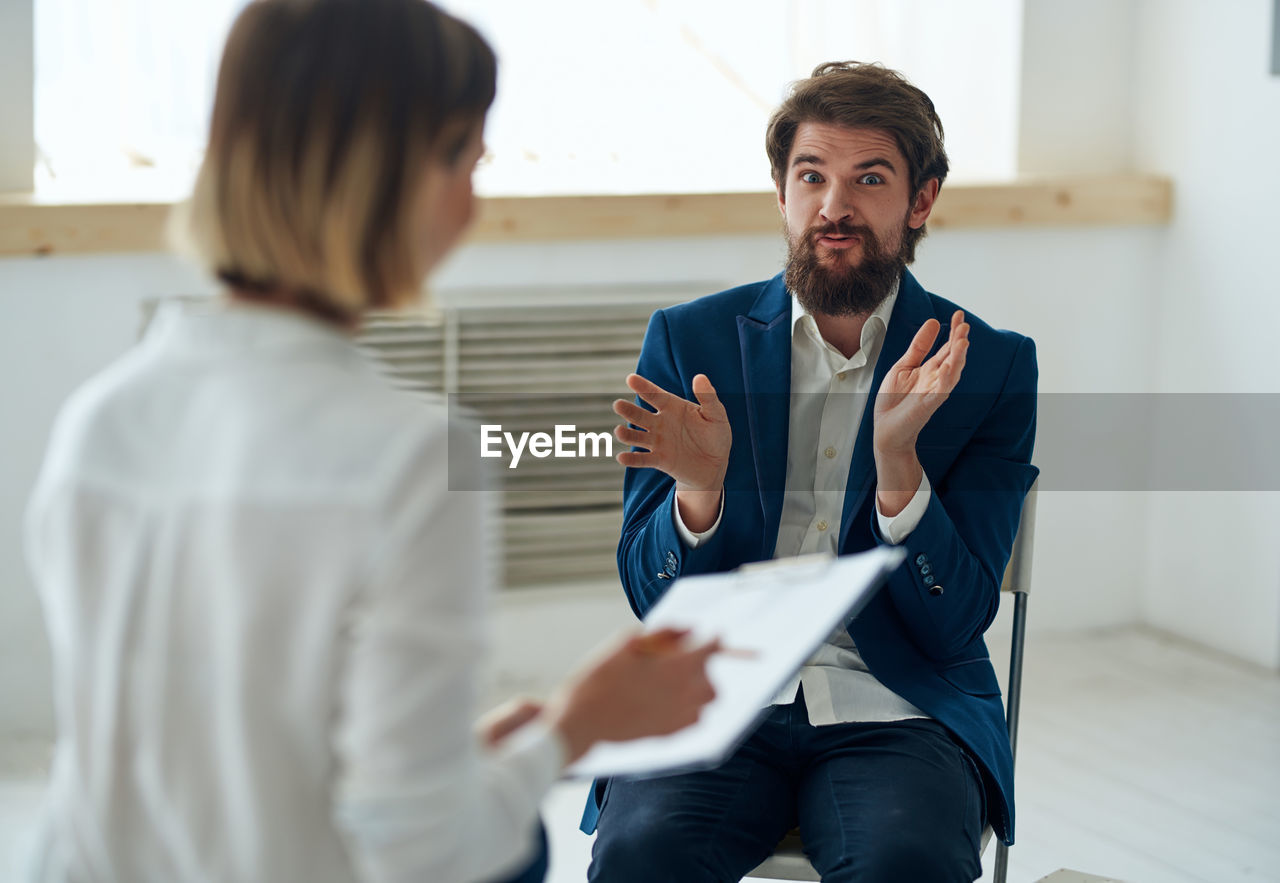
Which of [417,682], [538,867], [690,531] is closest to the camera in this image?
[417,682]

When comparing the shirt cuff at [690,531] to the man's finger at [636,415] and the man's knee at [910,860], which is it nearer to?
the man's finger at [636,415]

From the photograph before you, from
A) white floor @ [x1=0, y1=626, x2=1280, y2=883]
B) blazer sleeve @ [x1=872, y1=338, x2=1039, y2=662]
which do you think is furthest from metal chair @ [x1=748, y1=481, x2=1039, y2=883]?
white floor @ [x1=0, y1=626, x2=1280, y2=883]

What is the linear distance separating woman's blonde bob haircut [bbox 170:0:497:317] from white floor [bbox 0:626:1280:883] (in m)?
1.72

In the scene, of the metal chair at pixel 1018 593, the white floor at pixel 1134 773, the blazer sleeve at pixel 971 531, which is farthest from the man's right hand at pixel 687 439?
the white floor at pixel 1134 773

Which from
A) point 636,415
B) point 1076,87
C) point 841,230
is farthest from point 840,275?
point 1076,87

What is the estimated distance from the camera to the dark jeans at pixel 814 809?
4.43ft

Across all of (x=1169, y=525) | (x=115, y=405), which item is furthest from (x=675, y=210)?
(x=115, y=405)

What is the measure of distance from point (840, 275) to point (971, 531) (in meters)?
0.38

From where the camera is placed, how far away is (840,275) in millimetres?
1680

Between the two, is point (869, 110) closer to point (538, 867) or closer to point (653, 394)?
point (653, 394)

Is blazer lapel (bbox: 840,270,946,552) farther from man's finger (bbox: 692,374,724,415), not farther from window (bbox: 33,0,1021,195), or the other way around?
window (bbox: 33,0,1021,195)

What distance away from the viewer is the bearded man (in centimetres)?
141

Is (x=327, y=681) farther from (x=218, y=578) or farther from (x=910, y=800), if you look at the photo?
(x=910, y=800)

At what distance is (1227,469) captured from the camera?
329 cm
